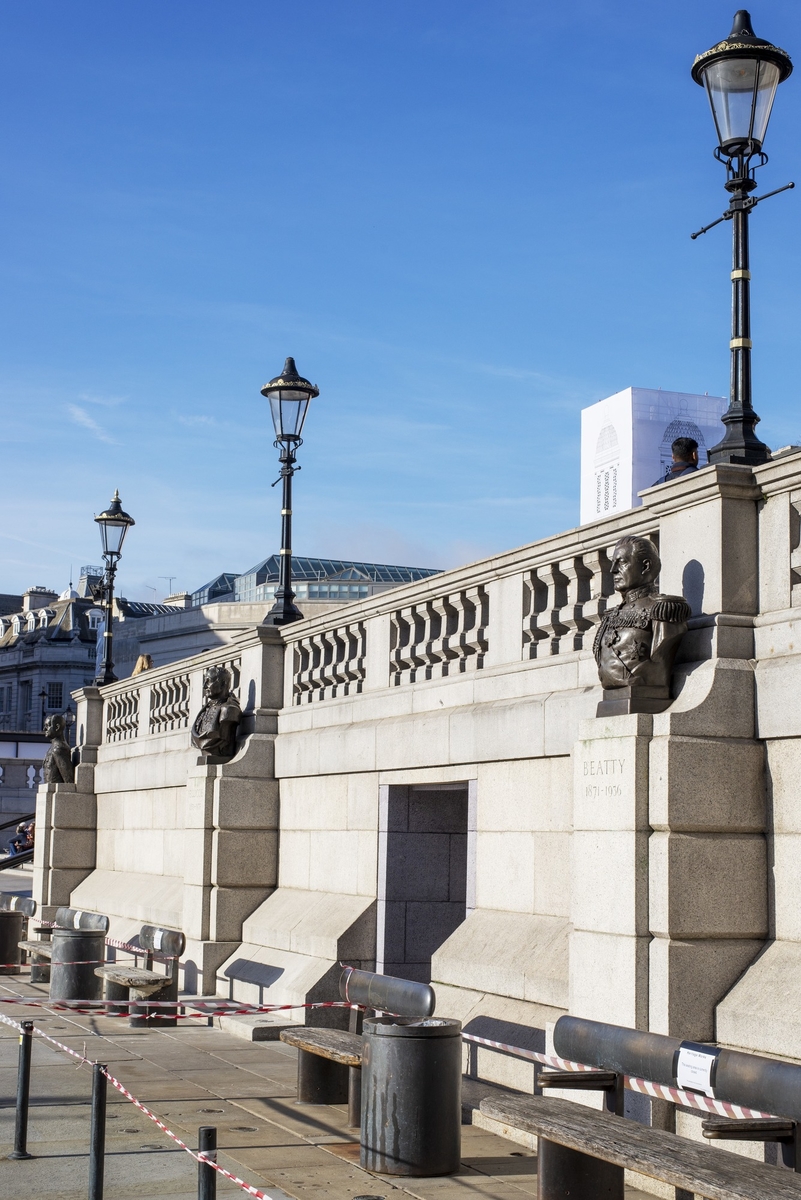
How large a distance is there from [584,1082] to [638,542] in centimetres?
323

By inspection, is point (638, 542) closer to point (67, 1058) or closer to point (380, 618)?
point (380, 618)

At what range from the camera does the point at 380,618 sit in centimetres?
1340

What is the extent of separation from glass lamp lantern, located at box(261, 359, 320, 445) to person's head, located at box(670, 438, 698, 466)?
255 inches

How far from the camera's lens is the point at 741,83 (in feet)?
30.1

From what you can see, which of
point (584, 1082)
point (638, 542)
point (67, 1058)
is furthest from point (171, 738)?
point (584, 1082)

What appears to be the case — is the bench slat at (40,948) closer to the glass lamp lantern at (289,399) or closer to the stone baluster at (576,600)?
the glass lamp lantern at (289,399)

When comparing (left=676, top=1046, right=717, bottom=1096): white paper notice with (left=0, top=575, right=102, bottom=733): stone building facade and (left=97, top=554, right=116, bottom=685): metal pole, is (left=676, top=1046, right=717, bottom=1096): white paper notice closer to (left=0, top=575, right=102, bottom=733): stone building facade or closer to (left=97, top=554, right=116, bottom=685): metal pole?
(left=97, top=554, right=116, bottom=685): metal pole

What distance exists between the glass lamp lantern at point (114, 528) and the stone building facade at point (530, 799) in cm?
645

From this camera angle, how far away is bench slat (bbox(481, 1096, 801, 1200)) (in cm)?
549

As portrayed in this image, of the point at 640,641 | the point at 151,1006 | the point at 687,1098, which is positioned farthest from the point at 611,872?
the point at 151,1006

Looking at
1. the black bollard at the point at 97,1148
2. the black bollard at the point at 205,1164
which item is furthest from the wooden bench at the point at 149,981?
the black bollard at the point at 205,1164

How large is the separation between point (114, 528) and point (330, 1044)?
15.9m

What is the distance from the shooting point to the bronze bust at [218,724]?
15.9 m

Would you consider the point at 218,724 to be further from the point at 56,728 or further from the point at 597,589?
the point at 56,728
